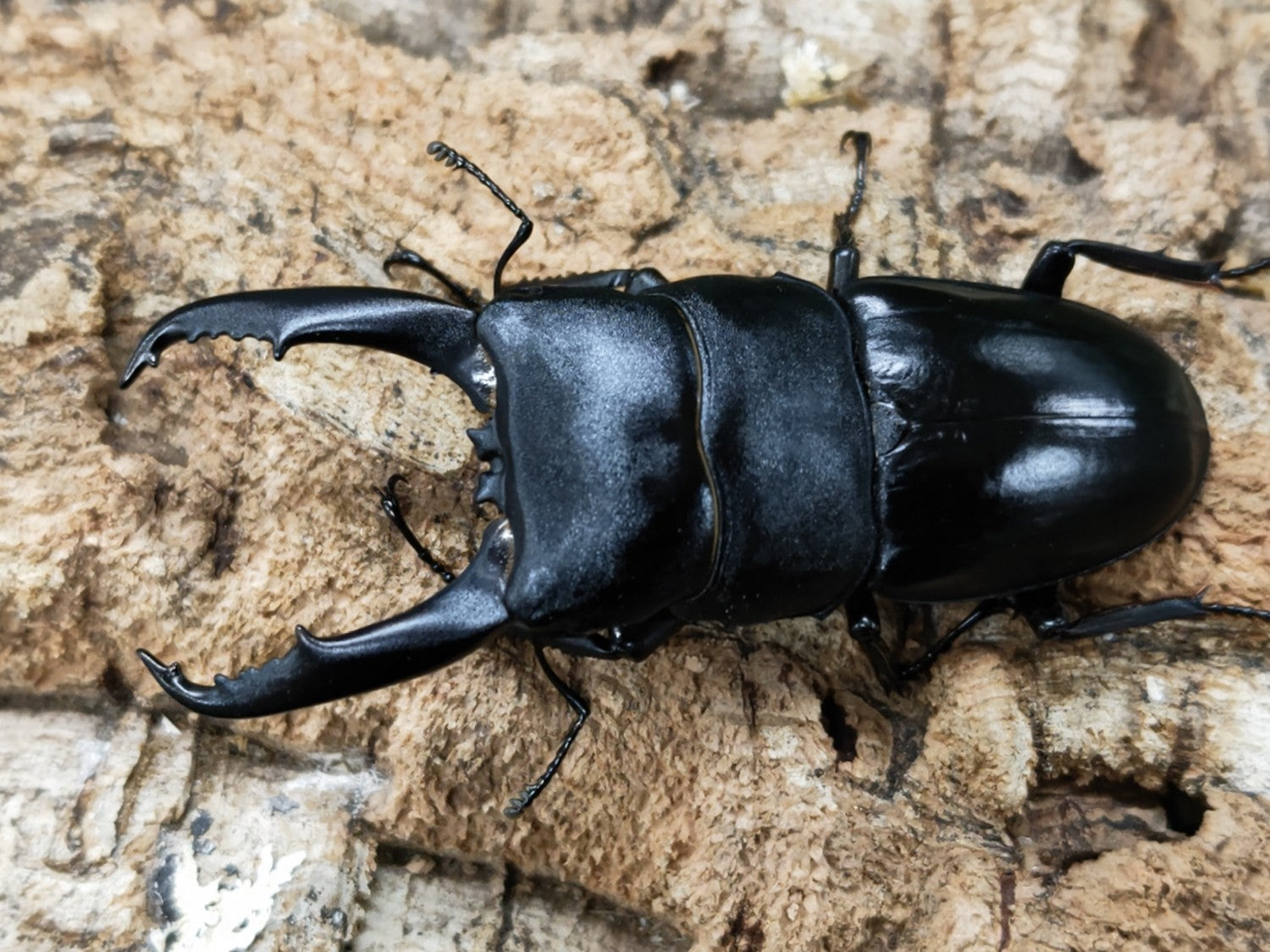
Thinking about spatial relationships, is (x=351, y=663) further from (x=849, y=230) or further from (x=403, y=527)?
(x=849, y=230)

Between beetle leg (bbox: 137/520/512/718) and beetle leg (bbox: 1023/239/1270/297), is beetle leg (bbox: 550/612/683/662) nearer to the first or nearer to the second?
beetle leg (bbox: 137/520/512/718)

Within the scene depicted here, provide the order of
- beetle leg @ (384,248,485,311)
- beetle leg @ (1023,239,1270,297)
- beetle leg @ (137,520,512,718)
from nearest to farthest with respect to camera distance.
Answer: beetle leg @ (137,520,512,718) → beetle leg @ (384,248,485,311) → beetle leg @ (1023,239,1270,297)

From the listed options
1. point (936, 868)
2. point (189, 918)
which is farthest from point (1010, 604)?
point (189, 918)

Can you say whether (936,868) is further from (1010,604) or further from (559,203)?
(559,203)

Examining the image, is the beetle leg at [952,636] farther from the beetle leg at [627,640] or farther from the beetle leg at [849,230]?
the beetle leg at [849,230]

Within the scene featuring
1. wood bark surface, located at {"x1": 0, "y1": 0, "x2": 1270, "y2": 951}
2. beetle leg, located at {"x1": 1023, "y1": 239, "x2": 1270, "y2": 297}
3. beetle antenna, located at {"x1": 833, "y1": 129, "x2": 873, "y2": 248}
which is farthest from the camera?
beetle antenna, located at {"x1": 833, "y1": 129, "x2": 873, "y2": 248}

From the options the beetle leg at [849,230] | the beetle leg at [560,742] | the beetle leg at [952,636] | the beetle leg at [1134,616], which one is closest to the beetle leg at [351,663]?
the beetle leg at [560,742]

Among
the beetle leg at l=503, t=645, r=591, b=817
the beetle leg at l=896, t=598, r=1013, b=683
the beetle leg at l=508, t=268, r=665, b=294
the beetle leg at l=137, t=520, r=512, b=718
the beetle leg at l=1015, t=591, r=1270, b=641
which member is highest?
the beetle leg at l=508, t=268, r=665, b=294

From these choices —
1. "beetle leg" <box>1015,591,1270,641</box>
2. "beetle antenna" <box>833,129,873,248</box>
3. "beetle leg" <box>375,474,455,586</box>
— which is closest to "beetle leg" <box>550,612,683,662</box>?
"beetle leg" <box>375,474,455,586</box>
